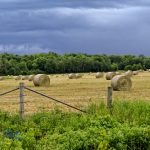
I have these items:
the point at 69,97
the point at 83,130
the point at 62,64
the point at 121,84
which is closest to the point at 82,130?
the point at 83,130

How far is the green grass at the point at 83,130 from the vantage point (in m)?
11.1

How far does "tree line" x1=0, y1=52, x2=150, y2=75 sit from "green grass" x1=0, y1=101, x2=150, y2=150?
96892 millimetres

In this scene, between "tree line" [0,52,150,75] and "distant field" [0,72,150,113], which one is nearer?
"distant field" [0,72,150,113]

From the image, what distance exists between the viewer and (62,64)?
407 feet

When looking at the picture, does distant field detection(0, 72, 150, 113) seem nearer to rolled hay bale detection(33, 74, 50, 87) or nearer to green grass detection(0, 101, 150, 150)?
green grass detection(0, 101, 150, 150)

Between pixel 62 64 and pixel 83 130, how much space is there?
111 meters

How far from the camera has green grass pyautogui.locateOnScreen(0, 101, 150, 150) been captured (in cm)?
1112

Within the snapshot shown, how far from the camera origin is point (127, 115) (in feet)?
52.7

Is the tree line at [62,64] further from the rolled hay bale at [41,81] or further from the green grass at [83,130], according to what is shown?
the green grass at [83,130]

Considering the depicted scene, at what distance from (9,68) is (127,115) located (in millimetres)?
103060

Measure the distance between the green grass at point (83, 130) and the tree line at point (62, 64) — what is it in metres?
96.9

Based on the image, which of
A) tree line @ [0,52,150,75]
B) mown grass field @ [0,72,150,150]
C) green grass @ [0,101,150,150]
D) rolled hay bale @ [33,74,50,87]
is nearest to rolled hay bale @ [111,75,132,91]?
rolled hay bale @ [33,74,50,87]

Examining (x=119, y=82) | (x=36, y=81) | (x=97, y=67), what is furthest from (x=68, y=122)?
(x=97, y=67)

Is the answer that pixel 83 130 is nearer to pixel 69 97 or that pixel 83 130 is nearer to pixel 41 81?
pixel 69 97
